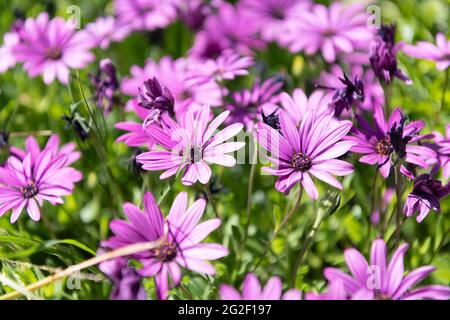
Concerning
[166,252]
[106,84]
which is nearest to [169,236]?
[166,252]

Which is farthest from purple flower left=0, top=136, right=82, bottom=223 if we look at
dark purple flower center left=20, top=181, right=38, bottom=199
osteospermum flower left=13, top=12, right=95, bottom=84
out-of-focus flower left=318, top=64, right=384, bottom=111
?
out-of-focus flower left=318, top=64, right=384, bottom=111

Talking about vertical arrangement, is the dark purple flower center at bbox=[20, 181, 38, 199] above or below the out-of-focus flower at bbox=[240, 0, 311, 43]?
below

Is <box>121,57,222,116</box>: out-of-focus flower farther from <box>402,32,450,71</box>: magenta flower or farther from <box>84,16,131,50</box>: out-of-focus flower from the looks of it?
<box>402,32,450,71</box>: magenta flower

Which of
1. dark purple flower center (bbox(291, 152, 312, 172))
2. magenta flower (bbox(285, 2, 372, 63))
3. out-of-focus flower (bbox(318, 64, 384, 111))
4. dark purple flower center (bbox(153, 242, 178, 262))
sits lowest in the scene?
dark purple flower center (bbox(153, 242, 178, 262))

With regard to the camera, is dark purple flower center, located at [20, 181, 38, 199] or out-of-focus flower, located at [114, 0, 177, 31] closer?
dark purple flower center, located at [20, 181, 38, 199]

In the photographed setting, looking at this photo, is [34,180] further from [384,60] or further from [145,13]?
[145,13]

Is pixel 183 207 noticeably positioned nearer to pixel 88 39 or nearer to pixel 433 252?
pixel 433 252
